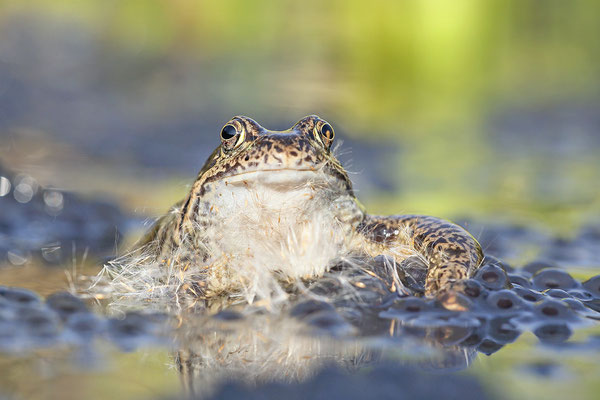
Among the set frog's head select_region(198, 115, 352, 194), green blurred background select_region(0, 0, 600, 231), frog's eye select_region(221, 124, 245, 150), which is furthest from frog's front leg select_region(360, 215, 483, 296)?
green blurred background select_region(0, 0, 600, 231)

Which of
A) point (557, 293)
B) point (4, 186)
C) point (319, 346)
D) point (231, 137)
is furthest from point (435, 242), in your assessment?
point (4, 186)

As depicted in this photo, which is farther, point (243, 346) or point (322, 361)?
point (243, 346)

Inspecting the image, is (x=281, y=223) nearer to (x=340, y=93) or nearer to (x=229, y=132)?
(x=229, y=132)

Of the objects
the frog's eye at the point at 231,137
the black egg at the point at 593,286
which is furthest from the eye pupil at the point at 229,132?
the black egg at the point at 593,286

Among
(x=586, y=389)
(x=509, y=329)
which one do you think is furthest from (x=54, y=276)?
(x=586, y=389)

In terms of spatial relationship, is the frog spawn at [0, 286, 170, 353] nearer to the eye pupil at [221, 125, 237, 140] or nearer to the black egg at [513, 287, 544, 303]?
the eye pupil at [221, 125, 237, 140]

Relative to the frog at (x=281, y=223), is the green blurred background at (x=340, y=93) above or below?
above

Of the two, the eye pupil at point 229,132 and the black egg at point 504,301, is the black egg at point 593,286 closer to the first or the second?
the black egg at point 504,301

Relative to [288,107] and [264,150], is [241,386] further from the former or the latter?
[288,107]
